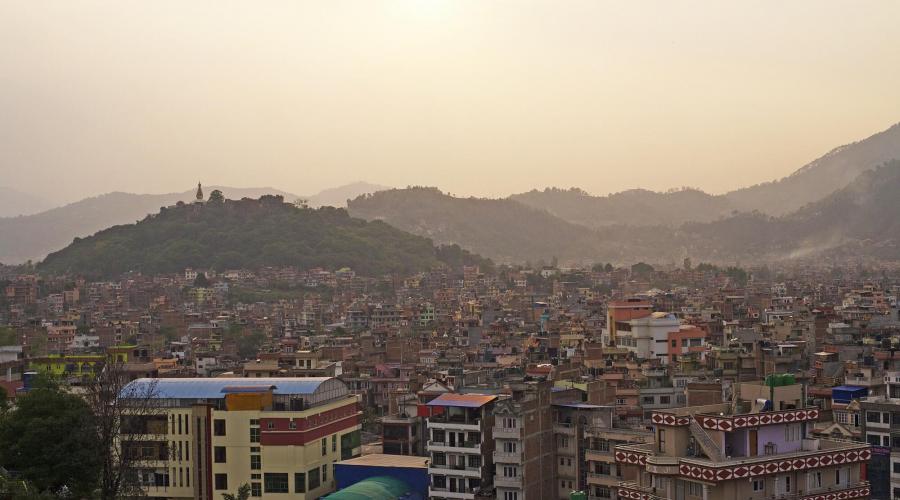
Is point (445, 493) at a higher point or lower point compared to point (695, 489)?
lower

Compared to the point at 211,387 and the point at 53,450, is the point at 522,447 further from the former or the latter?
the point at 53,450

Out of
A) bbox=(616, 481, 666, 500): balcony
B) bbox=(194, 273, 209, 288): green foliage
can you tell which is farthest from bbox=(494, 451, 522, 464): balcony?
bbox=(194, 273, 209, 288): green foliage

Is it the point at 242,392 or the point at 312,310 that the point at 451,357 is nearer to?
the point at 242,392

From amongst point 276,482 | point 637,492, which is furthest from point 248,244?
point 637,492

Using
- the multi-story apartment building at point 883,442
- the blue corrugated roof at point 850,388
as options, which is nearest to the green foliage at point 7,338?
the blue corrugated roof at point 850,388

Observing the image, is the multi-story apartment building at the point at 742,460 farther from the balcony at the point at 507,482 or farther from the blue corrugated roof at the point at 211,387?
the blue corrugated roof at the point at 211,387

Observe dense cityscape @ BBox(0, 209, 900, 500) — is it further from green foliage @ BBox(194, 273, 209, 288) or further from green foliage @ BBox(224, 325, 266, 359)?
green foliage @ BBox(194, 273, 209, 288)
